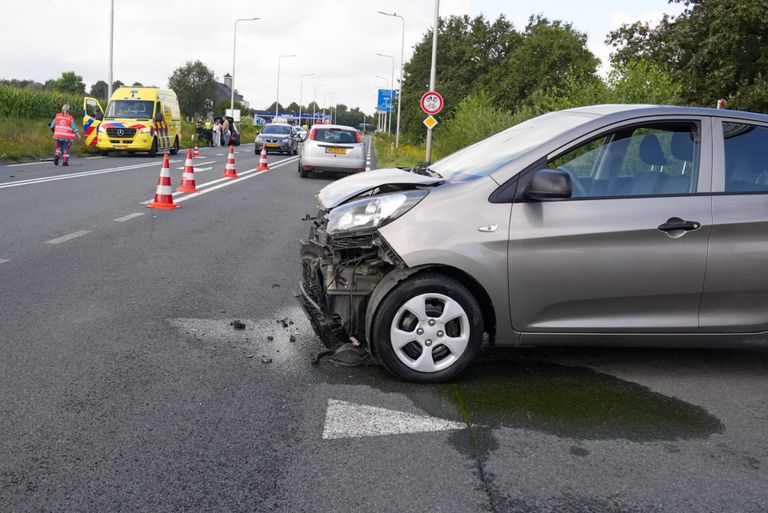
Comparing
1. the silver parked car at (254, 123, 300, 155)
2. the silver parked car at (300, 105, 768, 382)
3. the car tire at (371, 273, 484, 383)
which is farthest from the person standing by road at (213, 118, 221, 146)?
the car tire at (371, 273, 484, 383)

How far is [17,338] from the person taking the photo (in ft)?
16.9

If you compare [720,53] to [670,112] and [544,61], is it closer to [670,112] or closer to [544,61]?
[544,61]

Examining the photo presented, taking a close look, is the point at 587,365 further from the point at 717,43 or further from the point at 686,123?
the point at 717,43

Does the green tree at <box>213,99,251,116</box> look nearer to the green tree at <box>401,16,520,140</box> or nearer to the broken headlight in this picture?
the green tree at <box>401,16,520,140</box>

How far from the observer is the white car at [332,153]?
2305 centimetres

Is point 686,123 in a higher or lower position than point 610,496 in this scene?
higher

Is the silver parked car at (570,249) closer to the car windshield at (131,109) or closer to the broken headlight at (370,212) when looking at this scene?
the broken headlight at (370,212)

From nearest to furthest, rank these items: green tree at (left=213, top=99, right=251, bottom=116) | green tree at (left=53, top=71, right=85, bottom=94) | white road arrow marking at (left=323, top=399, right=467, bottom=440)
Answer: white road arrow marking at (left=323, top=399, right=467, bottom=440) → green tree at (left=213, top=99, right=251, bottom=116) → green tree at (left=53, top=71, right=85, bottom=94)

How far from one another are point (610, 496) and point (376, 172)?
308 cm

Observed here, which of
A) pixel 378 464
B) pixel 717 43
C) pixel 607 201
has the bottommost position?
pixel 378 464

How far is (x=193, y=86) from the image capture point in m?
95.8

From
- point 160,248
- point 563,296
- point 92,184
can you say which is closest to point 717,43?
point 92,184

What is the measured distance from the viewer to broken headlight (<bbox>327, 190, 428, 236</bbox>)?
457 cm

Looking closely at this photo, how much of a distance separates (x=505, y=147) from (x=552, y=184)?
3.08 feet
